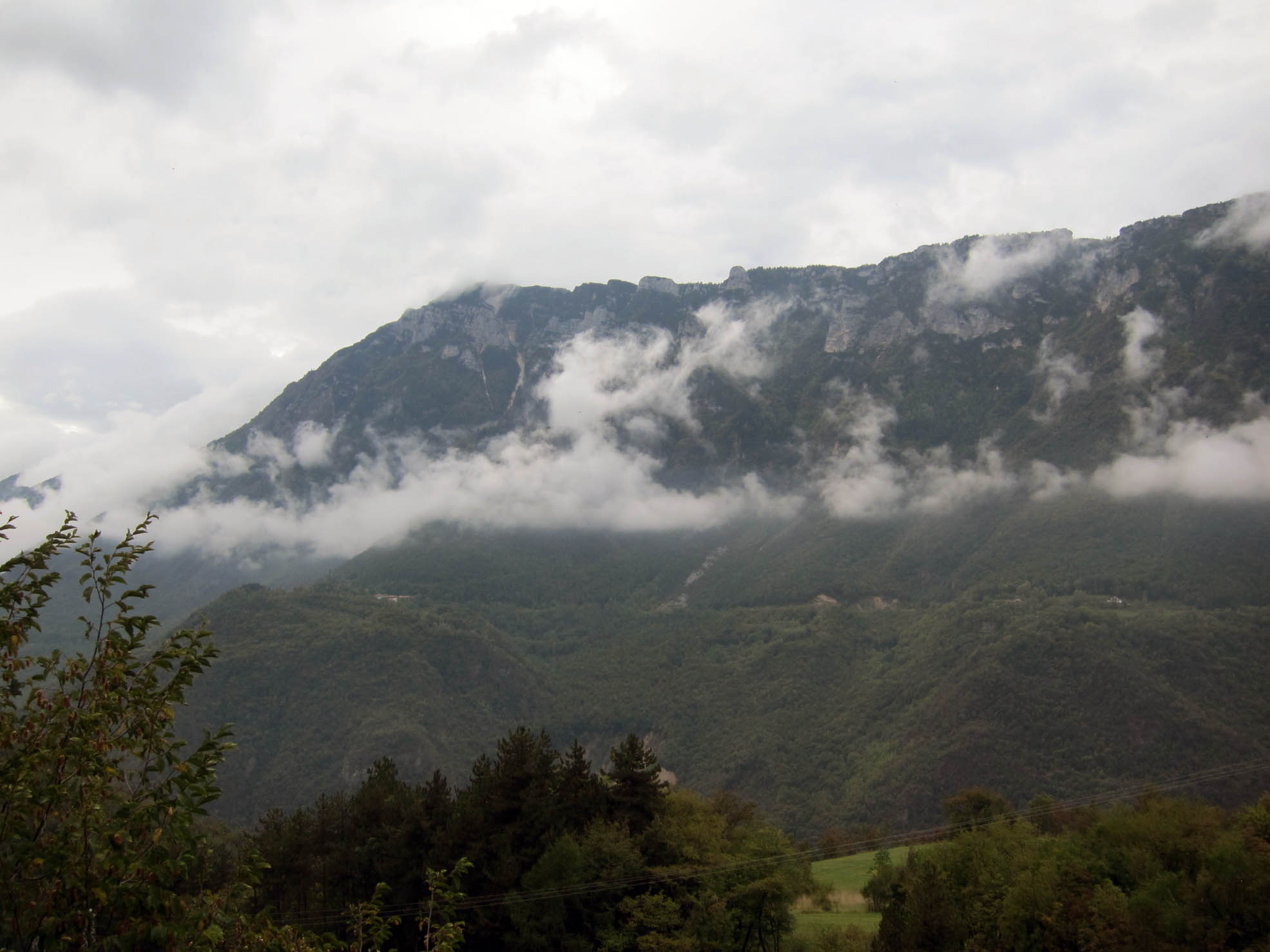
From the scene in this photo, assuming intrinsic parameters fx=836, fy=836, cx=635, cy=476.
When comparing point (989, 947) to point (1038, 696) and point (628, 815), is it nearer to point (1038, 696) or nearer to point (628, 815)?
point (628, 815)

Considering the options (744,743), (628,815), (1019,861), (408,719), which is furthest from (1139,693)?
(408,719)

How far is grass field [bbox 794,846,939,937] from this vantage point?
167 feet

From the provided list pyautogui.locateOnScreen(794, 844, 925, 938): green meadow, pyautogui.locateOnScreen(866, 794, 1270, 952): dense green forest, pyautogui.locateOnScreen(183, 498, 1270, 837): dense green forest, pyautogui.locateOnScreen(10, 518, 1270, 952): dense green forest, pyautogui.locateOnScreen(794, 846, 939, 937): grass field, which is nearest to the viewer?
pyautogui.locateOnScreen(10, 518, 1270, 952): dense green forest

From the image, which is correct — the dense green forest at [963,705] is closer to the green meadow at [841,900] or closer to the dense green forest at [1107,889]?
the green meadow at [841,900]

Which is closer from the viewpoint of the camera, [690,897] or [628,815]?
[690,897]

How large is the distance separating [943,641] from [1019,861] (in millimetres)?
145156

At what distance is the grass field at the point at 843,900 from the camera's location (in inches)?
2002

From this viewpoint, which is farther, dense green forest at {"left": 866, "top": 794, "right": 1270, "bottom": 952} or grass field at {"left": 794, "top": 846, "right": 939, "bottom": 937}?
grass field at {"left": 794, "top": 846, "right": 939, "bottom": 937}

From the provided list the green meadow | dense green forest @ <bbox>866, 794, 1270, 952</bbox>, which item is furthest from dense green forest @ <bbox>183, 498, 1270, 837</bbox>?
dense green forest @ <bbox>866, 794, 1270, 952</bbox>

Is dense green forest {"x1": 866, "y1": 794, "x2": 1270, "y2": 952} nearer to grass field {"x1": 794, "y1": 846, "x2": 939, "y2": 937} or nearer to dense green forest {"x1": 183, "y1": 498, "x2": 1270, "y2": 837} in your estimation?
grass field {"x1": 794, "y1": 846, "x2": 939, "y2": 937}

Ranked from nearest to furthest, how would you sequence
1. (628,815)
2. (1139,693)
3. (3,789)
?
(3,789)
(628,815)
(1139,693)

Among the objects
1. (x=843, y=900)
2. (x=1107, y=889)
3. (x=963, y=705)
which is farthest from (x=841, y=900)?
(x=963, y=705)

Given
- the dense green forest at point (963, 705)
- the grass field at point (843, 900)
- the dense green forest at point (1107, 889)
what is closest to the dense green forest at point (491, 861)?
the dense green forest at point (1107, 889)

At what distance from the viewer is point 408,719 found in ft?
585
